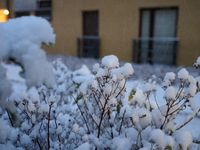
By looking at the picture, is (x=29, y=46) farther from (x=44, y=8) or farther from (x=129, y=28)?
(x=44, y=8)

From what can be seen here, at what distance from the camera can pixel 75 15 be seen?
31.6ft

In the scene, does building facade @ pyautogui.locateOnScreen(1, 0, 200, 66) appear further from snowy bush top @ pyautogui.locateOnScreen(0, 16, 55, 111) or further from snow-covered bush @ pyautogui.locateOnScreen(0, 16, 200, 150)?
snowy bush top @ pyautogui.locateOnScreen(0, 16, 55, 111)

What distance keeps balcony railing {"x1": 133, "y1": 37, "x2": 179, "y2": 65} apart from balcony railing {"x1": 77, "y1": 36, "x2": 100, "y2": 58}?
184 cm

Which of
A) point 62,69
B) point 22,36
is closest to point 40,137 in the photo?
point 22,36

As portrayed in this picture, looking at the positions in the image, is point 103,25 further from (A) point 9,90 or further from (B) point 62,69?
(A) point 9,90

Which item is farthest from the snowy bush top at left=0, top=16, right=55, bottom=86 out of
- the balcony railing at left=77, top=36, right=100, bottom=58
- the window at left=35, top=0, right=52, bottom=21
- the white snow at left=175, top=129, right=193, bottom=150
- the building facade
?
the window at left=35, top=0, right=52, bottom=21

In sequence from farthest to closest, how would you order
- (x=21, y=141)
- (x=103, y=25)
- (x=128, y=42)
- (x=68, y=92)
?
(x=103, y=25) < (x=128, y=42) < (x=68, y=92) < (x=21, y=141)

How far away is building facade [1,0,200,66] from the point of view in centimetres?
727

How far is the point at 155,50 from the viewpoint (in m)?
8.14

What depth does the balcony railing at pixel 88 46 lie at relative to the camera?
30.4 ft

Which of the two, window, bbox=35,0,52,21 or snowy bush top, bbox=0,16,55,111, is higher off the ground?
window, bbox=35,0,52,21

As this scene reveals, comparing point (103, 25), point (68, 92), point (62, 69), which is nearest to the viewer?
point (68, 92)

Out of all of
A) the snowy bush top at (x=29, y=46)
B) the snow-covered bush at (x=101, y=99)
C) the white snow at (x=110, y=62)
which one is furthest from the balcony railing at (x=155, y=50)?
the snowy bush top at (x=29, y=46)

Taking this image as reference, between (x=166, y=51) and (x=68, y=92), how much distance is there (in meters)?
6.23
